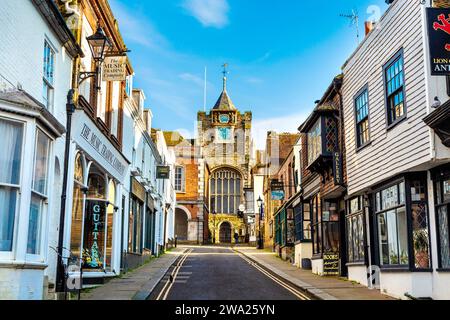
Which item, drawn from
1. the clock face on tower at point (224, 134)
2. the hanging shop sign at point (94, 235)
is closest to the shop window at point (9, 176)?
the hanging shop sign at point (94, 235)

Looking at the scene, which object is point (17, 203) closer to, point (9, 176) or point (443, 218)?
point (9, 176)

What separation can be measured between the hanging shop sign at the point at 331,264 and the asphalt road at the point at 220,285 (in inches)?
89.4

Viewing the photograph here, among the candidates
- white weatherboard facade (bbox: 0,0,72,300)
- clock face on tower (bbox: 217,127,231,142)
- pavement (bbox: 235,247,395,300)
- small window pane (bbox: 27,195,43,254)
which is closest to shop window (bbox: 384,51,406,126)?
pavement (bbox: 235,247,395,300)

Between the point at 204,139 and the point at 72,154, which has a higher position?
the point at 204,139

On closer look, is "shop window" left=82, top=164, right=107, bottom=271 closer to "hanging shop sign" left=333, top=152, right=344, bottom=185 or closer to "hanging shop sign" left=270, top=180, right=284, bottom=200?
"hanging shop sign" left=333, top=152, right=344, bottom=185

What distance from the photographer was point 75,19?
15945mm

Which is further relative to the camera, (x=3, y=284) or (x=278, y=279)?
(x=278, y=279)

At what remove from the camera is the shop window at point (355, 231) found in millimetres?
19047

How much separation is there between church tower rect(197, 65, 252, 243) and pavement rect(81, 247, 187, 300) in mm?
43449

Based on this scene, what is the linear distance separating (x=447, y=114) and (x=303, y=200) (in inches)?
659

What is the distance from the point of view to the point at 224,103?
77875mm

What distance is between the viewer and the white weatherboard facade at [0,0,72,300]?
10.1 m
